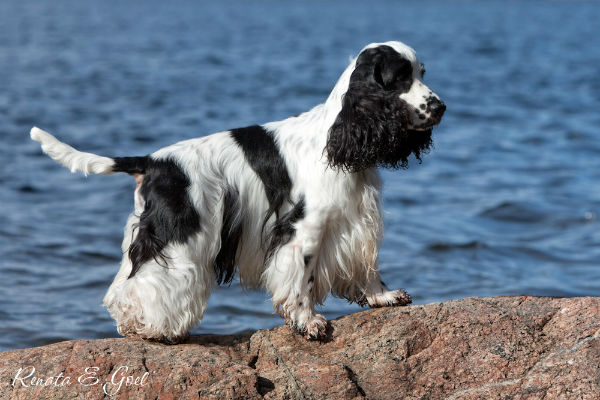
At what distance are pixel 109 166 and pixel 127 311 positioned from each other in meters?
0.84

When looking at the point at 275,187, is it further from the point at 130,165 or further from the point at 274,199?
the point at 130,165

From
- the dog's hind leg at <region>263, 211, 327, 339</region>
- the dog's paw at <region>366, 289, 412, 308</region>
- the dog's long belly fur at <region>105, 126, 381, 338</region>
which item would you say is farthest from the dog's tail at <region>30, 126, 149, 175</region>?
→ the dog's paw at <region>366, 289, 412, 308</region>

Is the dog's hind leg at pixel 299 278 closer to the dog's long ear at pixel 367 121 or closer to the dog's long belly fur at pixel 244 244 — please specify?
the dog's long belly fur at pixel 244 244

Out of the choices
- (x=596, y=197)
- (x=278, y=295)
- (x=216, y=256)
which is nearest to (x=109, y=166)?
(x=216, y=256)

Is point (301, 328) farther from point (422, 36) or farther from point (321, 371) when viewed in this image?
point (422, 36)

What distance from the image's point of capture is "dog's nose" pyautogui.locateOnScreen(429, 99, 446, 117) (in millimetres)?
4418

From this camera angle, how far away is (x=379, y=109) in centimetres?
445

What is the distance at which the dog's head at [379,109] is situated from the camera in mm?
4430

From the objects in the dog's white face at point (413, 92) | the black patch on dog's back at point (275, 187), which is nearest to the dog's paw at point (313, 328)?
the black patch on dog's back at point (275, 187)

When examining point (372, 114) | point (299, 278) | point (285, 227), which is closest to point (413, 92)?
point (372, 114)

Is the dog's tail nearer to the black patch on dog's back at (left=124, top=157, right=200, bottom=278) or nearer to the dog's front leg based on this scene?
the black patch on dog's back at (left=124, top=157, right=200, bottom=278)

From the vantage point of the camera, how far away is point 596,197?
1059 cm

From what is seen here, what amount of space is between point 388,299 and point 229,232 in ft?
3.59

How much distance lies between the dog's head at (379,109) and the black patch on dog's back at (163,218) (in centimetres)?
84
